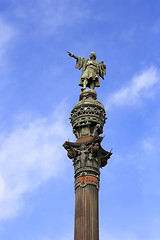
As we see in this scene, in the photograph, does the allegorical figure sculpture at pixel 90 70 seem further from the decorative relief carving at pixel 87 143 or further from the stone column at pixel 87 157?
the decorative relief carving at pixel 87 143

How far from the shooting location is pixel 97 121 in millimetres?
31250

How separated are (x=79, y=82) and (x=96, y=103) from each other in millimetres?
4066

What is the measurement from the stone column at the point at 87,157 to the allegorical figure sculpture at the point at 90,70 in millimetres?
1418

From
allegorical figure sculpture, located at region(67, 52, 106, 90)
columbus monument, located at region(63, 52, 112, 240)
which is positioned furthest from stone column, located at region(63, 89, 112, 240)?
allegorical figure sculpture, located at region(67, 52, 106, 90)

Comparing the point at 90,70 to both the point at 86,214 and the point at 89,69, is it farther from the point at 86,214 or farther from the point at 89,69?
the point at 86,214

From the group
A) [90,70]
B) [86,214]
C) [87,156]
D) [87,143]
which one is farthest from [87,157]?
[90,70]

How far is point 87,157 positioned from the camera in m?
29.2

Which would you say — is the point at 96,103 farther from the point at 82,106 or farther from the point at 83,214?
the point at 83,214

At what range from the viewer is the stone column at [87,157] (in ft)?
86.9

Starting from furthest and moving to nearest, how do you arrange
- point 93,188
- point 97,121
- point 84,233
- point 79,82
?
point 79,82, point 97,121, point 93,188, point 84,233

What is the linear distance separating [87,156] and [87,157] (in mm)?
80

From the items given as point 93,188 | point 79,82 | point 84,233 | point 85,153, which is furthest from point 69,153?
point 79,82

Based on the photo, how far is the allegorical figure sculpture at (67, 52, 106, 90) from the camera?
35375 mm

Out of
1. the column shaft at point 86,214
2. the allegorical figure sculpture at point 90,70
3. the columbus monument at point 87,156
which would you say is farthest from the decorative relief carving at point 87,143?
the allegorical figure sculpture at point 90,70
